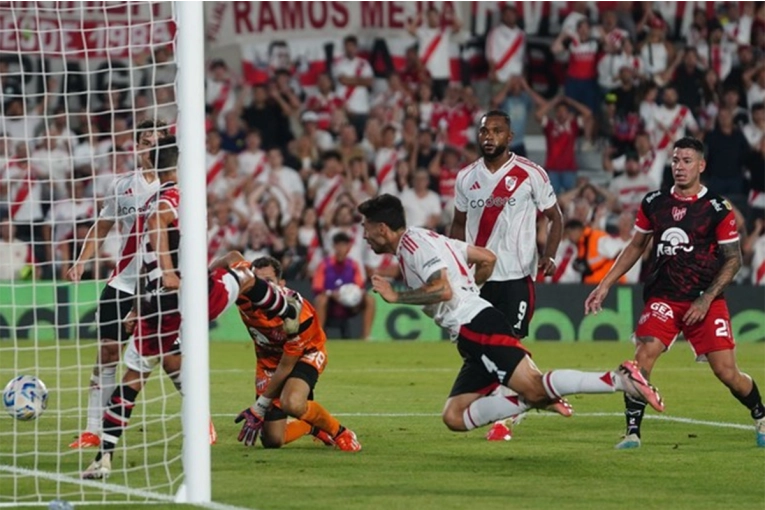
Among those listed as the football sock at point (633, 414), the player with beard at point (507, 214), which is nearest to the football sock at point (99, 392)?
the player with beard at point (507, 214)

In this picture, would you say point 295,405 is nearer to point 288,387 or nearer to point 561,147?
point 288,387

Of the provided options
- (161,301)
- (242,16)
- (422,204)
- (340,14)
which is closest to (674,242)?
(161,301)

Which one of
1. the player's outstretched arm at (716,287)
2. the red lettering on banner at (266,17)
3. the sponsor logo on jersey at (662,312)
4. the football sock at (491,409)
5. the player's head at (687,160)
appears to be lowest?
the football sock at (491,409)

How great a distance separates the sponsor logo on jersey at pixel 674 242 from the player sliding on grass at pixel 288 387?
2421 millimetres

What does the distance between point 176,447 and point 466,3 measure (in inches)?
601

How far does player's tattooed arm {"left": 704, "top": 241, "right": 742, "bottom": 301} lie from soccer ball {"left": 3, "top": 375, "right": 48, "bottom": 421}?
172 inches

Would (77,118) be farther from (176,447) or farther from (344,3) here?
(176,447)

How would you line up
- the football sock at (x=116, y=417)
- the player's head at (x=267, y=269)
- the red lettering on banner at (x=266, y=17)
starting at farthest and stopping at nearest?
the red lettering on banner at (x=266, y=17) < the player's head at (x=267, y=269) < the football sock at (x=116, y=417)

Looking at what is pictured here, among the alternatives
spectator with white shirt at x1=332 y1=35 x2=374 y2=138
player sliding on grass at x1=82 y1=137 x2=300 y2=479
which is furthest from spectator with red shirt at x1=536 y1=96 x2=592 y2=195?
player sliding on grass at x1=82 y1=137 x2=300 y2=479

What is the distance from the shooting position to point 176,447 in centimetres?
986

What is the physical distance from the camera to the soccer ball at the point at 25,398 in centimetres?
945

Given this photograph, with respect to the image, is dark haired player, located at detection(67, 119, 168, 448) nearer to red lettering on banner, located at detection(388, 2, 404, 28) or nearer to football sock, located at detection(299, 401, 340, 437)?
football sock, located at detection(299, 401, 340, 437)

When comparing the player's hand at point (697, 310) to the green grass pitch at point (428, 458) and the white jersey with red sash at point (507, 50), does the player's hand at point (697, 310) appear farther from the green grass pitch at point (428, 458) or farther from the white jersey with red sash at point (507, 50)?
the white jersey with red sash at point (507, 50)

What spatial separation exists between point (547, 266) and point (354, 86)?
41.9 ft
